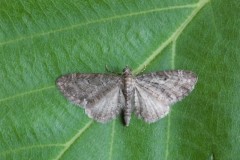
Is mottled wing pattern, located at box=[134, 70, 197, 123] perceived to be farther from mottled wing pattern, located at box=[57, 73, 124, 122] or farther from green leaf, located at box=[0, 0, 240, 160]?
mottled wing pattern, located at box=[57, 73, 124, 122]

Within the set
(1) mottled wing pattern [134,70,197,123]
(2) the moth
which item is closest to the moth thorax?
(2) the moth

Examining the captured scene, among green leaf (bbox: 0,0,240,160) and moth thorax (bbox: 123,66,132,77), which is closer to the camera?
green leaf (bbox: 0,0,240,160)

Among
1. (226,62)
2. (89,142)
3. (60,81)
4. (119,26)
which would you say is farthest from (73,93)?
(226,62)

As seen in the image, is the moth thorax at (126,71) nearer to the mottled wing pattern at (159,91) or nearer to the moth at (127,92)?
the moth at (127,92)

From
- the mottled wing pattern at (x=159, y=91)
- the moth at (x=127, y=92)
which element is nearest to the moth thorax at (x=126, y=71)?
the moth at (x=127, y=92)

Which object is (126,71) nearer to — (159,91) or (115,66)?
(115,66)

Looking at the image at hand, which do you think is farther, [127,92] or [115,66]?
[127,92]

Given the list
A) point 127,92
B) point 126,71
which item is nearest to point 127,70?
point 126,71

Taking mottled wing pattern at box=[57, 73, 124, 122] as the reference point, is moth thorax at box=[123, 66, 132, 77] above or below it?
above

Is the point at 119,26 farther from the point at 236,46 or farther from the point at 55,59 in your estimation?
the point at 236,46
